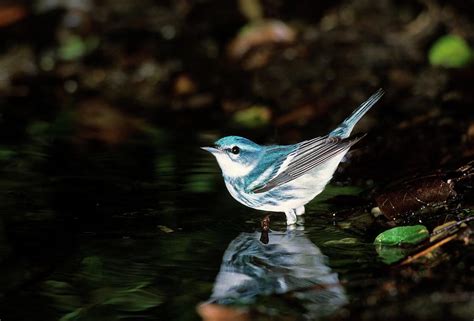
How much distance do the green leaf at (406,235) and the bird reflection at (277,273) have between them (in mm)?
378

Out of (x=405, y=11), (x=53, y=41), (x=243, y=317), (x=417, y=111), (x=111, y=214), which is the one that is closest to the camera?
(x=243, y=317)

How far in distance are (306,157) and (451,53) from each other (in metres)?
4.03

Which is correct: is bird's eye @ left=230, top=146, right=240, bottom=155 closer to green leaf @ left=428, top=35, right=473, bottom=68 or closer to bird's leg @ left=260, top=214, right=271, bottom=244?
bird's leg @ left=260, top=214, right=271, bottom=244

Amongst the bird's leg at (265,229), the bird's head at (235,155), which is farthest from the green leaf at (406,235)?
the bird's head at (235,155)

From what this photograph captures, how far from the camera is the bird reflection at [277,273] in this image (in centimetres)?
376

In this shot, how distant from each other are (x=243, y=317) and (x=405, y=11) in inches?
270

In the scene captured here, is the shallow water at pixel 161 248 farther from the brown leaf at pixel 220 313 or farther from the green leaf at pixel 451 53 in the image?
the green leaf at pixel 451 53

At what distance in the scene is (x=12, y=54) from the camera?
9953 mm

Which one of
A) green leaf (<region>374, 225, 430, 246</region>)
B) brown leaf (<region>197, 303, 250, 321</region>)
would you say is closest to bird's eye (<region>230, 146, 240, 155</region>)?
green leaf (<region>374, 225, 430, 246</region>)

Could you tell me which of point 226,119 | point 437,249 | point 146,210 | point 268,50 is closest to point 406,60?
point 268,50

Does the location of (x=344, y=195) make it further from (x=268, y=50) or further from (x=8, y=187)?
(x=268, y=50)

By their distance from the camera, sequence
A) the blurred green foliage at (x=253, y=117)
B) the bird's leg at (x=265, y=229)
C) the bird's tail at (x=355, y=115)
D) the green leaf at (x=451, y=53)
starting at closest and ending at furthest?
the bird's leg at (x=265, y=229) < the bird's tail at (x=355, y=115) < the blurred green foliage at (x=253, y=117) < the green leaf at (x=451, y=53)

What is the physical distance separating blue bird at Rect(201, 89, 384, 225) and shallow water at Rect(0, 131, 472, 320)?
150mm

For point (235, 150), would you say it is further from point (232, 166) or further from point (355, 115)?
point (355, 115)
